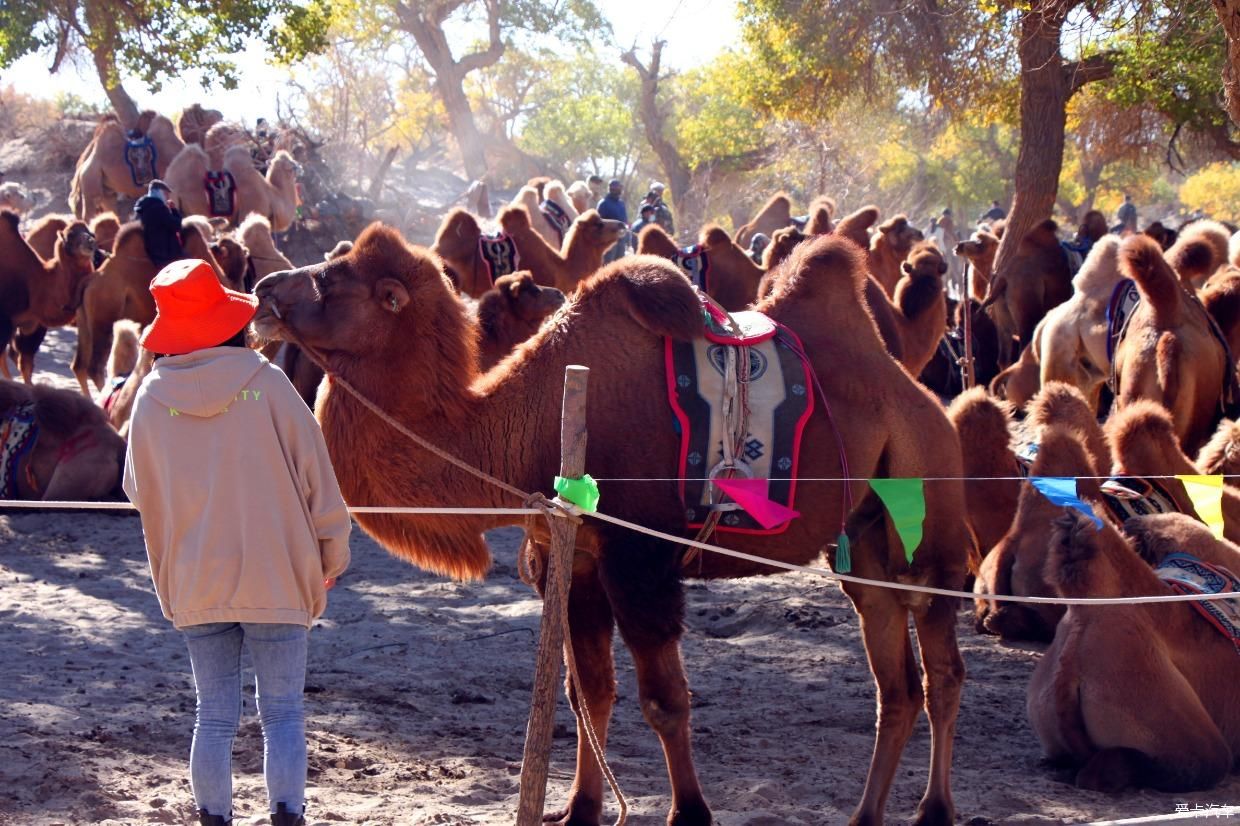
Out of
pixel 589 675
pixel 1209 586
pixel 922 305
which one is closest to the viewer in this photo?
pixel 589 675

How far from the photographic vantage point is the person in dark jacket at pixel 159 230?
44.2 ft

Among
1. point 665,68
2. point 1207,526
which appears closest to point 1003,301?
point 1207,526

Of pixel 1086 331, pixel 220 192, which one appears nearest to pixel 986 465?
pixel 1086 331

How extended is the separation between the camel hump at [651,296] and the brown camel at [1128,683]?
1.60 meters

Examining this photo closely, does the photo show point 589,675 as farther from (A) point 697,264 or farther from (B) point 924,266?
(A) point 697,264

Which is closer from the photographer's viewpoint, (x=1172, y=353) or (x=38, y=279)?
(x=1172, y=353)

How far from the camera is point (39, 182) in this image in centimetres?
2864

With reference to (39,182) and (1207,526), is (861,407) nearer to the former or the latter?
(1207,526)

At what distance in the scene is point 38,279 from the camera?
14.1m

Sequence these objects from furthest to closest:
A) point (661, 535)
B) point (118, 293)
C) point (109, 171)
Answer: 1. point (109, 171)
2. point (118, 293)
3. point (661, 535)

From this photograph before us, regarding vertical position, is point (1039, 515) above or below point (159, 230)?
below

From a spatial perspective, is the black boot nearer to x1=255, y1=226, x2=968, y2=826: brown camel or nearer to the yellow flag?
x1=255, y1=226, x2=968, y2=826: brown camel

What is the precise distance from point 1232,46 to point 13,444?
24.3 feet

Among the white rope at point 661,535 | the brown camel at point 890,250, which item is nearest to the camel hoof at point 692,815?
the white rope at point 661,535
